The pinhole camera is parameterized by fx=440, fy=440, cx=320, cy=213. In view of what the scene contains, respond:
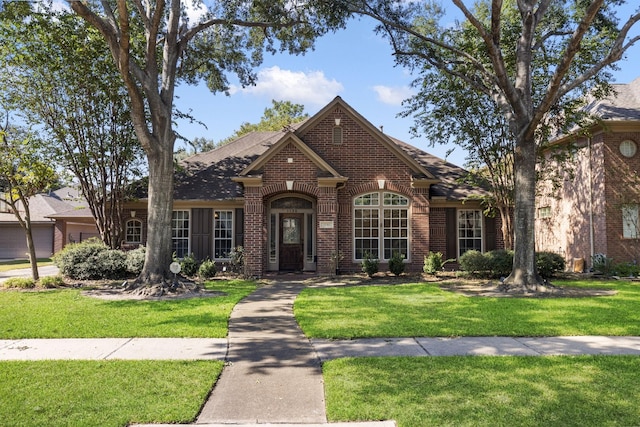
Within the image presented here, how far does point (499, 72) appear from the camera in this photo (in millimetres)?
12125

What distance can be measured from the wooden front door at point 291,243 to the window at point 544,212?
482 inches

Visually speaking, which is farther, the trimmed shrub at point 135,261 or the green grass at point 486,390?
the trimmed shrub at point 135,261

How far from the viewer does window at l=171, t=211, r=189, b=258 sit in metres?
18.2

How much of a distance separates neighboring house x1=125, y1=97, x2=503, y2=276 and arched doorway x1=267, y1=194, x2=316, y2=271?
0.04m

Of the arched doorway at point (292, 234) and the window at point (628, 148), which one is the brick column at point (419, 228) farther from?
the window at point (628, 148)

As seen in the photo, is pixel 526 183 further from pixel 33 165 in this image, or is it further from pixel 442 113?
pixel 33 165

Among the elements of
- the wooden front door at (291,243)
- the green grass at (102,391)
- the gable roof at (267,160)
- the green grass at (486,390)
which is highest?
the gable roof at (267,160)

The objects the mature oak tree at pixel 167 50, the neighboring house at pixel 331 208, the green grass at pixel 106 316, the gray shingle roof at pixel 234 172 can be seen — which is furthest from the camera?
the gray shingle roof at pixel 234 172

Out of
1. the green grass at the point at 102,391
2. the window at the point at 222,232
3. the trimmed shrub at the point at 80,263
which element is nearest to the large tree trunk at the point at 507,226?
the window at the point at 222,232

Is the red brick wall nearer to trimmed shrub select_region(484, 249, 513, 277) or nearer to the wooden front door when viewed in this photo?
trimmed shrub select_region(484, 249, 513, 277)

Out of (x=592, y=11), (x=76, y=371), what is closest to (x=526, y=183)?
(x=592, y=11)

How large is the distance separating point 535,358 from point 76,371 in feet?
18.7

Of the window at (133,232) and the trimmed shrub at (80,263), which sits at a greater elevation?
the window at (133,232)

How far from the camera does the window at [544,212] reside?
69.1ft
